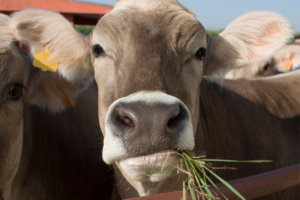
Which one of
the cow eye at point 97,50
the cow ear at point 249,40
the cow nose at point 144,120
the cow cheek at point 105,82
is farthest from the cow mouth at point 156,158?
the cow ear at point 249,40

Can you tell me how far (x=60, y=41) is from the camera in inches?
113

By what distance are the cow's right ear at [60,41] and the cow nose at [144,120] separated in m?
1.27

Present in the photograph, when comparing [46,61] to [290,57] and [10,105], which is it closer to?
[10,105]

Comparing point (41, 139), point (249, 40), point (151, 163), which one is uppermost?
point (249, 40)

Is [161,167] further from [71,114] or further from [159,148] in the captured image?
[71,114]

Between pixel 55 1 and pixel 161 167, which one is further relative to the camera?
pixel 55 1

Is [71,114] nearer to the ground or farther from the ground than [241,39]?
nearer to the ground

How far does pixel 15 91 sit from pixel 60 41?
26.7 inches

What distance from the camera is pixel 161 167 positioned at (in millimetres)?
1799

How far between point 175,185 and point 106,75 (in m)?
1.12

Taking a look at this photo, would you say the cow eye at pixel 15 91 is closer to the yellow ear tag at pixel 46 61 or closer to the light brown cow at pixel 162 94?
the yellow ear tag at pixel 46 61

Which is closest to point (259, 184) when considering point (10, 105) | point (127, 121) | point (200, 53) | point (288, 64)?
point (127, 121)

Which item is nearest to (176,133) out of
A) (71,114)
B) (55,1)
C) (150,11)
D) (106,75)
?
(106,75)

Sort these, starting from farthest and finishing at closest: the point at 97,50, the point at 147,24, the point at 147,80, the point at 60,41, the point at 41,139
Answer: the point at 41,139 → the point at 60,41 → the point at 97,50 → the point at 147,24 → the point at 147,80
